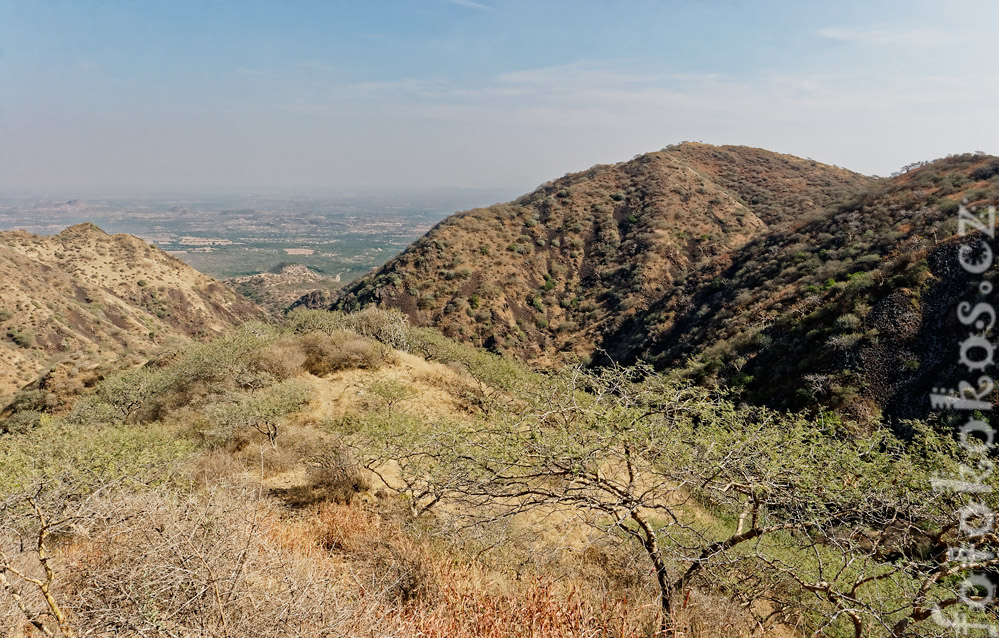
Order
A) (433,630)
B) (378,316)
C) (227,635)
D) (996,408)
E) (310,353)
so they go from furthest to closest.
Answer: (378,316)
(310,353)
(996,408)
(433,630)
(227,635)

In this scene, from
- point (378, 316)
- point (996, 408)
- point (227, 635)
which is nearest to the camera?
point (227, 635)

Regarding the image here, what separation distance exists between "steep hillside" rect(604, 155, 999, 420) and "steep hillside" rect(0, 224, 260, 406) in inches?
1389

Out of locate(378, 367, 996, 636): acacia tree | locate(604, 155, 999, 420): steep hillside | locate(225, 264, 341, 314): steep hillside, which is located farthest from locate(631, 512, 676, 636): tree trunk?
locate(225, 264, 341, 314): steep hillside

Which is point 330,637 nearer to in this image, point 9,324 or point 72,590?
point 72,590

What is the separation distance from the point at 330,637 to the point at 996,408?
2111cm

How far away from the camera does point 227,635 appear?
3.56 m

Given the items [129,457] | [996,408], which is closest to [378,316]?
[129,457]

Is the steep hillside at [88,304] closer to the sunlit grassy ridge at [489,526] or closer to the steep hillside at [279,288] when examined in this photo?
the sunlit grassy ridge at [489,526]

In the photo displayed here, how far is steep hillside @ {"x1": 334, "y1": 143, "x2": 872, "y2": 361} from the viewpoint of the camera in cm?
4134

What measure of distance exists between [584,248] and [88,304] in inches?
2358

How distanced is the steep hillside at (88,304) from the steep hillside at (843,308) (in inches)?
1389

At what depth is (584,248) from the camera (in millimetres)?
52406

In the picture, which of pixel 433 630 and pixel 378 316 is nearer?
pixel 433 630

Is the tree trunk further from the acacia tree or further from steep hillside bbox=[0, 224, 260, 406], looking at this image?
steep hillside bbox=[0, 224, 260, 406]
